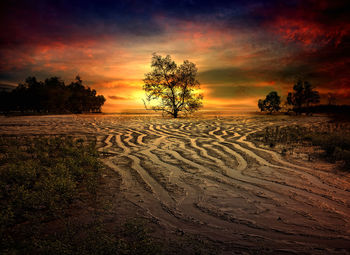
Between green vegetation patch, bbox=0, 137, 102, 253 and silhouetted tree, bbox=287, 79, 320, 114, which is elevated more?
silhouetted tree, bbox=287, 79, 320, 114

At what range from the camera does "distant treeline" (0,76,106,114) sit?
49938 mm

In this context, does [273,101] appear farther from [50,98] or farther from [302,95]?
[50,98]

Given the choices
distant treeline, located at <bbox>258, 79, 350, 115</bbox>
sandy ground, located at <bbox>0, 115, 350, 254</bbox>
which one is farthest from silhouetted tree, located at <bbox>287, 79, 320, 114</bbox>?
sandy ground, located at <bbox>0, 115, 350, 254</bbox>

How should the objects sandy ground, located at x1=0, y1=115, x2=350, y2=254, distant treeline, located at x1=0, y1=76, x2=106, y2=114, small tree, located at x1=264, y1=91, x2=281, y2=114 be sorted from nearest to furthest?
sandy ground, located at x1=0, y1=115, x2=350, y2=254 → distant treeline, located at x1=0, y1=76, x2=106, y2=114 → small tree, located at x1=264, y1=91, x2=281, y2=114

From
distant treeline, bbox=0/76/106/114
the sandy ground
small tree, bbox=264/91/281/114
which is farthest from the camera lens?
small tree, bbox=264/91/281/114

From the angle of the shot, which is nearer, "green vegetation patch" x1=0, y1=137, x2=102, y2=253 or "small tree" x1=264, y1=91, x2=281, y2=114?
"green vegetation patch" x1=0, y1=137, x2=102, y2=253

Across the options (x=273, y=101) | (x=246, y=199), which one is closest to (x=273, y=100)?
(x=273, y=101)

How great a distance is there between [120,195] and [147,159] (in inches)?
89.7

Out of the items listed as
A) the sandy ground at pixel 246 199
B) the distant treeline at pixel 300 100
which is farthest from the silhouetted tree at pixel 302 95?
the sandy ground at pixel 246 199

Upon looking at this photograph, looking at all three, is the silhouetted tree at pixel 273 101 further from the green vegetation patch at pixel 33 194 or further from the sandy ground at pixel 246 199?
the green vegetation patch at pixel 33 194

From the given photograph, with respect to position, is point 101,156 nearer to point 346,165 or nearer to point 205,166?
point 205,166

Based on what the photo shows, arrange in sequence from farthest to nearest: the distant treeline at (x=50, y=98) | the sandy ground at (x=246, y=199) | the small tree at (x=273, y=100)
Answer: the small tree at (x=273, y=100) → the distant treeline at (x=50, y=98) → the sandy ground at (x=246, y=199)

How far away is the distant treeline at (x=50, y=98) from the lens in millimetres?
49938

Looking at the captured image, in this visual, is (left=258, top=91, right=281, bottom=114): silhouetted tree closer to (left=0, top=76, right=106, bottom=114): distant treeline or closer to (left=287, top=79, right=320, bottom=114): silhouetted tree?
(left=287, top=79, right=320, bottom=114): silhouetted tree
